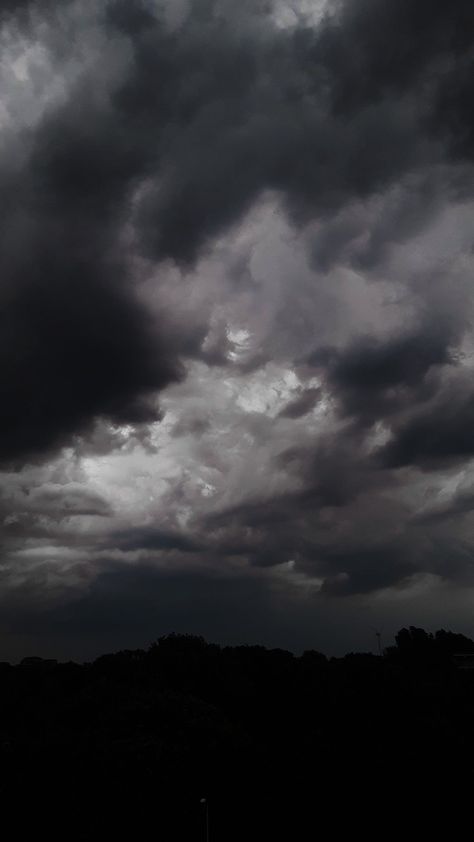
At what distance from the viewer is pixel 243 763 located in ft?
206

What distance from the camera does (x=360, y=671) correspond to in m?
90.8

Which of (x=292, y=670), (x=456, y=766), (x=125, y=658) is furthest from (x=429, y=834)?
(x=125, y=658)

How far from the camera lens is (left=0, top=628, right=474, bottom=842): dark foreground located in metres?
56.5

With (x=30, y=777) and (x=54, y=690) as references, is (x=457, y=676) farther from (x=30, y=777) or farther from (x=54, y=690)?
(x=30, y=777)

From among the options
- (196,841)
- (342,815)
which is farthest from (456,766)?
(196,841)

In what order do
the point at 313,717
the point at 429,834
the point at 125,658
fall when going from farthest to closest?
the point at 125,658
the point at 313,717
the point at 429,834

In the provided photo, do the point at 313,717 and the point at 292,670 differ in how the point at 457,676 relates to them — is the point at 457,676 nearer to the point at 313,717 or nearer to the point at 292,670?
the point at 292,670

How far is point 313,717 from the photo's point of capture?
81062mm

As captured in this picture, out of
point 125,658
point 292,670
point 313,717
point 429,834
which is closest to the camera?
point 429,834

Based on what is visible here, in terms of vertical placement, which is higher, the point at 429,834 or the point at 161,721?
the point at 161,721

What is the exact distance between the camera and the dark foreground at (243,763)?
56469mm

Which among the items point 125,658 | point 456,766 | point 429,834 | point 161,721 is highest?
point 125,658

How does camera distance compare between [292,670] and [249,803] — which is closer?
[249,803]

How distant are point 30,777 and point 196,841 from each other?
15.9m
